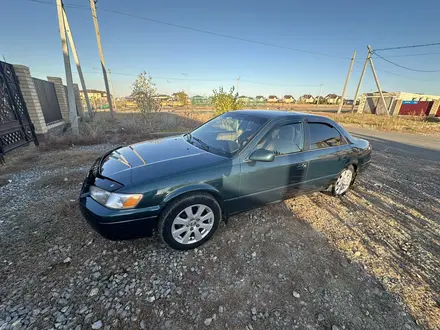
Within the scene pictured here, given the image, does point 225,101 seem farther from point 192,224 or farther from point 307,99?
point 307,99

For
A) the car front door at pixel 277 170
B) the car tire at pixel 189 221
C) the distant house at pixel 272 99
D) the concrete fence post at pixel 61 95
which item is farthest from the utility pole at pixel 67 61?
the distant house at pixel 272 99

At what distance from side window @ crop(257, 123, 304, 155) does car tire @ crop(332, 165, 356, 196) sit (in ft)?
4.10

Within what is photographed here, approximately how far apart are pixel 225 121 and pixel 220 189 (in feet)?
4.56

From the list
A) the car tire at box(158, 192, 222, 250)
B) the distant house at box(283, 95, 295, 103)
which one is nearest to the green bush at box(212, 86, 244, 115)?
the car tire at box(158, 192, 222, 250)

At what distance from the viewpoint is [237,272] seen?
6.82 ft

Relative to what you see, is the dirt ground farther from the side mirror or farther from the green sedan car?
the side mirror

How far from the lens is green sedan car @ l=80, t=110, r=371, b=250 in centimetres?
201

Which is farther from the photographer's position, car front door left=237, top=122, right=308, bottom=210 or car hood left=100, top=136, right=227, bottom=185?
car front door left=237, top=122, right=308, bottom=210

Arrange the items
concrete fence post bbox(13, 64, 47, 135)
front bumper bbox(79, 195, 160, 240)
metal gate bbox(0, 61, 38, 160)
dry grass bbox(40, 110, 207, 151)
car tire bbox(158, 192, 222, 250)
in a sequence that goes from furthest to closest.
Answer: dry grass bbox(40, 110, 207, 151) → concrete fence post bbox(13, 64, 47, 135) → metal gate bbox(0, 61, 38, 160) → car tire bbox(158, 192, 222, 250) → front bumper bbox(79, 195, 160, 240)

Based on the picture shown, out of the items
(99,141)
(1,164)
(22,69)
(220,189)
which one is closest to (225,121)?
(220,189)

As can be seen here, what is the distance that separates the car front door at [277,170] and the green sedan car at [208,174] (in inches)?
0.5

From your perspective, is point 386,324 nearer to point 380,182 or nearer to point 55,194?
point 380,182

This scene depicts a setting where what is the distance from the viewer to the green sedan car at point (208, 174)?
201cm

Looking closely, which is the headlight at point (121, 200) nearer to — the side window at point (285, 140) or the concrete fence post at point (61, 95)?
the side window at point (285, 140)
